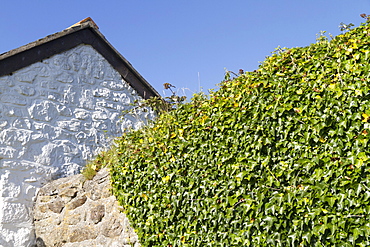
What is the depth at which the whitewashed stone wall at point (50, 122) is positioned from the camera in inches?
269

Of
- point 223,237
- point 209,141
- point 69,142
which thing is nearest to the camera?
point 223,237

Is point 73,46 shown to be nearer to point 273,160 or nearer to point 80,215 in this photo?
point 80,215

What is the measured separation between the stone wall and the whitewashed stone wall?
297 millimetres

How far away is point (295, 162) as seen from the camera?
391 cm

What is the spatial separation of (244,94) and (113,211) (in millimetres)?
2620

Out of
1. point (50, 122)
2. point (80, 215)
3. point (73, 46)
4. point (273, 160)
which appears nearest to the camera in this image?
point (273, 160)

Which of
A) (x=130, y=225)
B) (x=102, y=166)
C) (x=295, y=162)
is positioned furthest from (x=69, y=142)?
(x=295, y=162)

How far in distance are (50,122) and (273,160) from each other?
476 centimetres

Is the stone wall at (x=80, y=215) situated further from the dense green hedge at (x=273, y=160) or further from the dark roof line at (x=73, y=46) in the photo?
the dark roof line at (x=73, y=46)

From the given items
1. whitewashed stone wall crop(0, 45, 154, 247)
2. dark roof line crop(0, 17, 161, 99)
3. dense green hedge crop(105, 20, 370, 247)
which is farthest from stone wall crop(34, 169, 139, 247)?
dark roof line crop(0, 17, 161, 99)

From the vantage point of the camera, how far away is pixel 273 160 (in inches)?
159

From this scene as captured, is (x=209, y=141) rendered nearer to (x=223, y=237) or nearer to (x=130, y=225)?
(x=223, y=237)

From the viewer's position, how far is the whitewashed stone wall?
6828mm

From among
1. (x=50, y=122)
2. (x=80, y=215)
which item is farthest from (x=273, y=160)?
(x=50, y=122)
